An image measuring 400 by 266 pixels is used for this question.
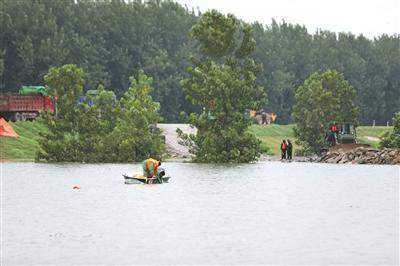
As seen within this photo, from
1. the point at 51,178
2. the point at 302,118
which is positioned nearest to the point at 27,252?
the point at 51,178

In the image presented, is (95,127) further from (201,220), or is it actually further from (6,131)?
(201,220)

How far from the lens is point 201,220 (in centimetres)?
4416

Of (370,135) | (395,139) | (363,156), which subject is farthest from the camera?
(370,135)

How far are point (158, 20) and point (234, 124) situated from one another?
106 meters

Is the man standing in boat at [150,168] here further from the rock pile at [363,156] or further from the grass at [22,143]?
the rock pile at [363,156]

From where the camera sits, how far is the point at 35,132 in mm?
115562

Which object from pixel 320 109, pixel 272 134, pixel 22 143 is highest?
pixel 320 109

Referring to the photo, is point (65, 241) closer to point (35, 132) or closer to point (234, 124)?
point (234, 124)

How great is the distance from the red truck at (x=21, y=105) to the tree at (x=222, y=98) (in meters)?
32.5

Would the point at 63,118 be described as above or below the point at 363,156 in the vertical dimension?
above

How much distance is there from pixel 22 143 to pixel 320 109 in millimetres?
31669

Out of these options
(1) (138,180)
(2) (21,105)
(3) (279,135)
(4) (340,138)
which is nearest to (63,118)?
(1) (138,180)

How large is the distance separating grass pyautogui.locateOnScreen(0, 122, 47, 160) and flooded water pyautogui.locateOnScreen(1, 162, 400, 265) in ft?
93.2

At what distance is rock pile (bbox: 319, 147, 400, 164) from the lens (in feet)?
326
